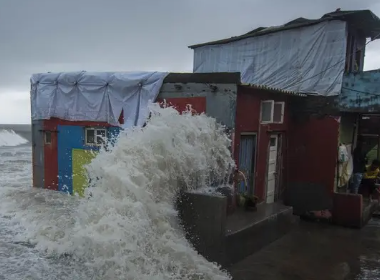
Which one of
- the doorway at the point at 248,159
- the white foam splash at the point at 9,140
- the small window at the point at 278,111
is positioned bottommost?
the white foam splash at the point at 9,140

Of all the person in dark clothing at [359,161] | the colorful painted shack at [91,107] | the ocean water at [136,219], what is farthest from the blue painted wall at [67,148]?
the person in dark clothing at [359,161]

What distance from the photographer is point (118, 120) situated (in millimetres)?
11031

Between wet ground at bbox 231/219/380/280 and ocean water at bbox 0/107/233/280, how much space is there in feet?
3.27

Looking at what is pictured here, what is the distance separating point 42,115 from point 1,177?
6.13m

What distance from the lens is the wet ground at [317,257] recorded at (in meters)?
7.04

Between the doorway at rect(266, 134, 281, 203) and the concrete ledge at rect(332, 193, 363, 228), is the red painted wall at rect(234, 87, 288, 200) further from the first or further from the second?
the concrete ledge at rect(332, 193, 363, 228)

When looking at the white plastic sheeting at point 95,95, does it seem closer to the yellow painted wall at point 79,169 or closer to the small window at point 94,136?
the small window at point 94,136

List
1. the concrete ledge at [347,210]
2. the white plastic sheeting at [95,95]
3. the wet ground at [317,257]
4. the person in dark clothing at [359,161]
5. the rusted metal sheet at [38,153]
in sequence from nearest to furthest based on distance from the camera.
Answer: the wet ground at [317,257]
the white plastic sheeting at [95,95]
the concrete ledge at [347,210]
the rusted metal sheet at [38,153]
the person in dark clothing at [359,161]

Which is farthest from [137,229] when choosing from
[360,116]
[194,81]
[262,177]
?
[360,116]

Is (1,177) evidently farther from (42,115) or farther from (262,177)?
(262,177)

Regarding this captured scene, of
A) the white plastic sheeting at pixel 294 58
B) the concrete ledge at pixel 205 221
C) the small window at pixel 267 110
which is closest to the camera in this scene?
the concrete ledge at pixel 205 221

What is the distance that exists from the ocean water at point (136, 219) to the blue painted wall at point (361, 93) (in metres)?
5.34

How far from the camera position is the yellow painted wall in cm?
1204

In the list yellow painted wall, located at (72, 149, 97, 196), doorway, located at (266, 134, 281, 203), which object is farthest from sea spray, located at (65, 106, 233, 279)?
yellow painted wall, located at (72, 149, 97, 196)
